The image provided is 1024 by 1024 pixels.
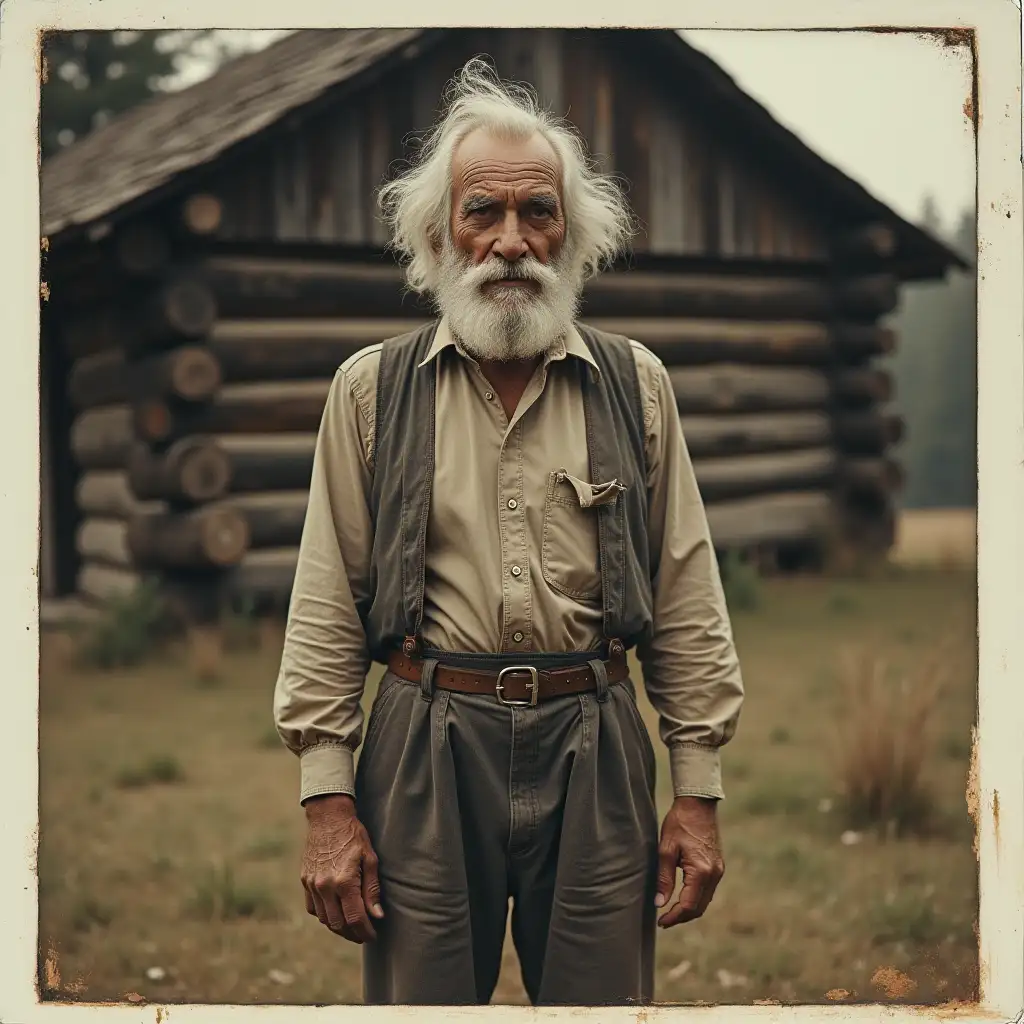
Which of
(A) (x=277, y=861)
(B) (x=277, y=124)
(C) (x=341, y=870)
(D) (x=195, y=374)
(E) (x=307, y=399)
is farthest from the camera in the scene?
(E) (x=307, y=399)

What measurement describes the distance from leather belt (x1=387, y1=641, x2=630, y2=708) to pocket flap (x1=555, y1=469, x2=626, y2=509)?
27 centimetres

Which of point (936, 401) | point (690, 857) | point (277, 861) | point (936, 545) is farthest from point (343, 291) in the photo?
point (936, 401)

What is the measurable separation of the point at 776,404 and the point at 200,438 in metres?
5.33

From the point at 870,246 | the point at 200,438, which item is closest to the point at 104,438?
the point at 200,438

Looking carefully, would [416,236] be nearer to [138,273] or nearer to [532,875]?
[532,875]

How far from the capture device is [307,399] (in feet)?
27.1

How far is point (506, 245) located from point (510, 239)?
14 mm

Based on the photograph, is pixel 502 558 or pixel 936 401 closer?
pixel 502 558

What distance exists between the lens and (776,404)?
11.1 meters

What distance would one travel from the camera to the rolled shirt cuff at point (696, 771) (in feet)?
8.30

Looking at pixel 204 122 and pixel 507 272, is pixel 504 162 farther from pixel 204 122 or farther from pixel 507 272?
pixel 204 122

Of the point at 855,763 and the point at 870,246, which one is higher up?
the point at 870,246

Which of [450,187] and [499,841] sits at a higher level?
[450,187]

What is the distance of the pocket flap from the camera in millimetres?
2438
